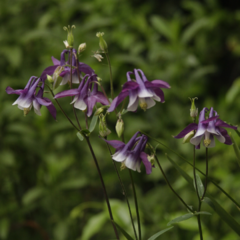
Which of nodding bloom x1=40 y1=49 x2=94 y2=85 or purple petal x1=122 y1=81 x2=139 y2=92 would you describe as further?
nodding bloom x1=40 y1=49 x2=94 y2=85

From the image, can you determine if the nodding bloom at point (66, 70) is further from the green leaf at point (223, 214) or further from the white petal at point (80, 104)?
the green leaf at point (223, 214)

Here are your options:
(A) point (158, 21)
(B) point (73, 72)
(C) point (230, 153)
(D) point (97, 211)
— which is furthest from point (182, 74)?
(B) point (73, 72)

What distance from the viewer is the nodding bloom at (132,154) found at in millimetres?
579

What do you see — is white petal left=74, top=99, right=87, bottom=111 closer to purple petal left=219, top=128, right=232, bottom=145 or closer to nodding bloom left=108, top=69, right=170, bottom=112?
nodding bloom left=108, top=69, right=170, bottom=112

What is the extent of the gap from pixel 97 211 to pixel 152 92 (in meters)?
1.72

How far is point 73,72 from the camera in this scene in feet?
2.28

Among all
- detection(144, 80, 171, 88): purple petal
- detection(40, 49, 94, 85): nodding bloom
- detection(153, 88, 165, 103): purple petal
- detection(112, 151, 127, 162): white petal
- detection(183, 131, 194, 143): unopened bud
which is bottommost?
detection(183, 131, 194, 143): unopened bud

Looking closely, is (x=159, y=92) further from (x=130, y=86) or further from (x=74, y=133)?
(x=74, y=133)

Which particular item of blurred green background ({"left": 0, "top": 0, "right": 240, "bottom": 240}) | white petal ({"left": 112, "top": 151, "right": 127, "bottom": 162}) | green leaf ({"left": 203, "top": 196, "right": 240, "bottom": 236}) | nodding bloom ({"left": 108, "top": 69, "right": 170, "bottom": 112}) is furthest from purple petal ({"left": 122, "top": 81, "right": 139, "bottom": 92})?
blurred green background ({"left": 0, "top": 0, "right": 240, "bottom": 240})

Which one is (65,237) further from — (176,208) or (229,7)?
(229,7)

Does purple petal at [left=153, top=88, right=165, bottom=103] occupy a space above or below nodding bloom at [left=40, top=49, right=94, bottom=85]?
below

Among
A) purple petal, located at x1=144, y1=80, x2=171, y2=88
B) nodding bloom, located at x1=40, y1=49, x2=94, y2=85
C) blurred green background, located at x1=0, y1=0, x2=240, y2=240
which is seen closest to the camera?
purple petal, located at x1=144, y1=80, x2=171, y2=88

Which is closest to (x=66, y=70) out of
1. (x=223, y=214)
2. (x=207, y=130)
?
(x=207, y=130)

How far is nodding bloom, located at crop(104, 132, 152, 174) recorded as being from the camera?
22.8 inches
